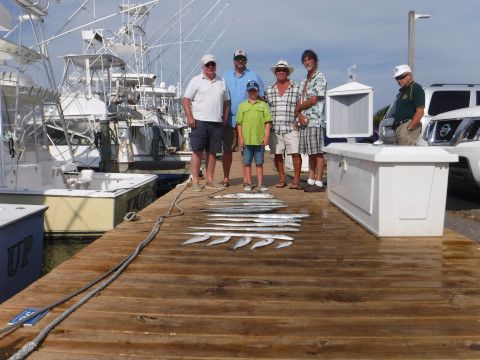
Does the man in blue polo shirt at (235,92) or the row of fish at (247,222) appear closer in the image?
the row of fish at (247,222)

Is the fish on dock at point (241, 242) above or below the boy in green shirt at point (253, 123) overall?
below

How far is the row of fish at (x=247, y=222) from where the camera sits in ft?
12.9

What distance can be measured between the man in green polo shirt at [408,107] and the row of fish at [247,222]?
1.61 meters

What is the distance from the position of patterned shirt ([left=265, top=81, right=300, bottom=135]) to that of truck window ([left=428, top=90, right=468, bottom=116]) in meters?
4.07

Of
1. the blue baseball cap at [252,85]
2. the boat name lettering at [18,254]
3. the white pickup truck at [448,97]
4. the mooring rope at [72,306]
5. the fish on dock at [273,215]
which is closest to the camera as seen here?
the mooring rope at [72,306]

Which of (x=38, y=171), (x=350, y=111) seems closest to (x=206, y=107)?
(x=350, y=111)

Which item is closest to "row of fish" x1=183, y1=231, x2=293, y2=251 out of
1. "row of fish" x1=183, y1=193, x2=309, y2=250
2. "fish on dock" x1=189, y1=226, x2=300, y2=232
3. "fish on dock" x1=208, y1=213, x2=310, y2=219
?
"row of fish" x1=183, y1=193, x2=309, y2=250

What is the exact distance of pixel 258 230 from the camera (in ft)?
14.3

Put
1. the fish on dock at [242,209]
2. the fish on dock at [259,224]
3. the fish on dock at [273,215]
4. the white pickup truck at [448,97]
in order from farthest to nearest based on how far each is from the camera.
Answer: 1. the white pickup truck at [448,97]
2. the fish on dock at [242,209]
3. the fish on dock at [273,215]
4. the fish on dock at [259,224]

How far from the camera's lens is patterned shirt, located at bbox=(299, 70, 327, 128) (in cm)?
649

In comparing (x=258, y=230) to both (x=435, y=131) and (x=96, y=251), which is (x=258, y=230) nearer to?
(x=96, y=251)

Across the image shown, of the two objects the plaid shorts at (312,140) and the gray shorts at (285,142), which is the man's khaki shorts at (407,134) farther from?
the gray shorts at (285,142)

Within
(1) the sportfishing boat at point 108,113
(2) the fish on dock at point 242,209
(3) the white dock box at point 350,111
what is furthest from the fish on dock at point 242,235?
(1) the sportfishing boat at point 108,113

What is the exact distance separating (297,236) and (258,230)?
368mm
